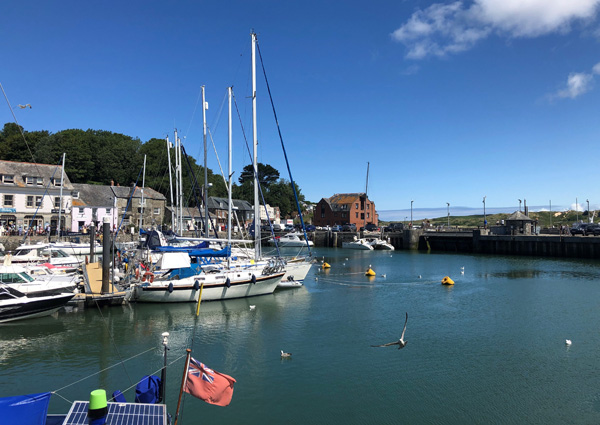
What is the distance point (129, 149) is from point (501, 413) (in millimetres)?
98273

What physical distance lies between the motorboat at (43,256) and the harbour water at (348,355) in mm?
16918

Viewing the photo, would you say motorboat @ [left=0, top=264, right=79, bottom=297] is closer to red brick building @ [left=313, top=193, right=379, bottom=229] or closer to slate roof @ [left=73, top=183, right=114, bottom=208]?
slate roof @ [left=73, top=183, right=114, bottom=208]

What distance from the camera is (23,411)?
8508 mm

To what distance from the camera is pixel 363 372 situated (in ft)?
56.5

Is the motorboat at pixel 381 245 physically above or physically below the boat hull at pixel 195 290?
above

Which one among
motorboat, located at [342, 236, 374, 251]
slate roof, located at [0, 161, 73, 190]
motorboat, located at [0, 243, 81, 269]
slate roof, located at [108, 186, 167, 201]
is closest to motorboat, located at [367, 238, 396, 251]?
motorboat, located at [342, 236, 374, 251]

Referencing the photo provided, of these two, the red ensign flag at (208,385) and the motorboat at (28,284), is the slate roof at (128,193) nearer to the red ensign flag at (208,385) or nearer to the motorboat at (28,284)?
the motorboat at (28,284)

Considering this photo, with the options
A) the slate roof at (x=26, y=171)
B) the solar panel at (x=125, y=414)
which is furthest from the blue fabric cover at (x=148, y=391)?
the slate roof at (x=26, y=171)

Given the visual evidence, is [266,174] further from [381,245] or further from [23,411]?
[23,411]

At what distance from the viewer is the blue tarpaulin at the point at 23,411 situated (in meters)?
8.34

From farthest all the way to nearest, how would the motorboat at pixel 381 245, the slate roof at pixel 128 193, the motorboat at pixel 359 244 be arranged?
1. the motorboat at pixel 381 245
2. the motorboat at pixel 359 244
3. the slate roof at pixel 128 193

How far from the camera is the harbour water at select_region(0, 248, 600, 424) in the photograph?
46.7 ft

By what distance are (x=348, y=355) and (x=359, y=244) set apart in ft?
210

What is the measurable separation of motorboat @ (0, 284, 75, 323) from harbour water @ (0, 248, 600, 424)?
0.57 meters
